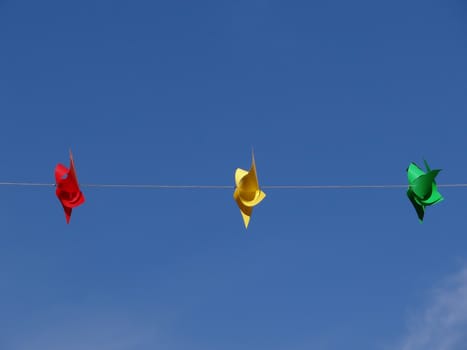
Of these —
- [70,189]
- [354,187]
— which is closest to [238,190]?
[354,187]

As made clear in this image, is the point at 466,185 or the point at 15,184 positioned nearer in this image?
the point at 15,184

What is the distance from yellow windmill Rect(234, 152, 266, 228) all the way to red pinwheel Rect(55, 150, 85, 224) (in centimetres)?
246

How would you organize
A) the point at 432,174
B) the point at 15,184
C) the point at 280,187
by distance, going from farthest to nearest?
the point at 432,174 → the point at 280,187 → the point at 15,184

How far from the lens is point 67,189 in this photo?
9773mm

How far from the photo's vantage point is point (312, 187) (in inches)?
393

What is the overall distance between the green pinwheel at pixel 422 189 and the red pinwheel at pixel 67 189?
5.50 metres

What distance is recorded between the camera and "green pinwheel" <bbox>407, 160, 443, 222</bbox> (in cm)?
1075

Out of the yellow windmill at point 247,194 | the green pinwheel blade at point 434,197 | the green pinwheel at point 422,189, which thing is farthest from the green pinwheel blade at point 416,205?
the yellow windmill at point 247,194

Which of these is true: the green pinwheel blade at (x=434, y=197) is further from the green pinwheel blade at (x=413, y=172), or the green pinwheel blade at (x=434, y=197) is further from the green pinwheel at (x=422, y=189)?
the green pinwheel blade at (x=413, y=172)

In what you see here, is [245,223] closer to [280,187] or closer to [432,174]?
[280,187]

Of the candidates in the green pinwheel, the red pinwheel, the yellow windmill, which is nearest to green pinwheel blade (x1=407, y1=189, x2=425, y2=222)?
the green pinwheel

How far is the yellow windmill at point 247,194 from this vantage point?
33.0 ft

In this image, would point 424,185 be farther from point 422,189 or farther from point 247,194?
point 247,194

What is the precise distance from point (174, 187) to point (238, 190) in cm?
106
